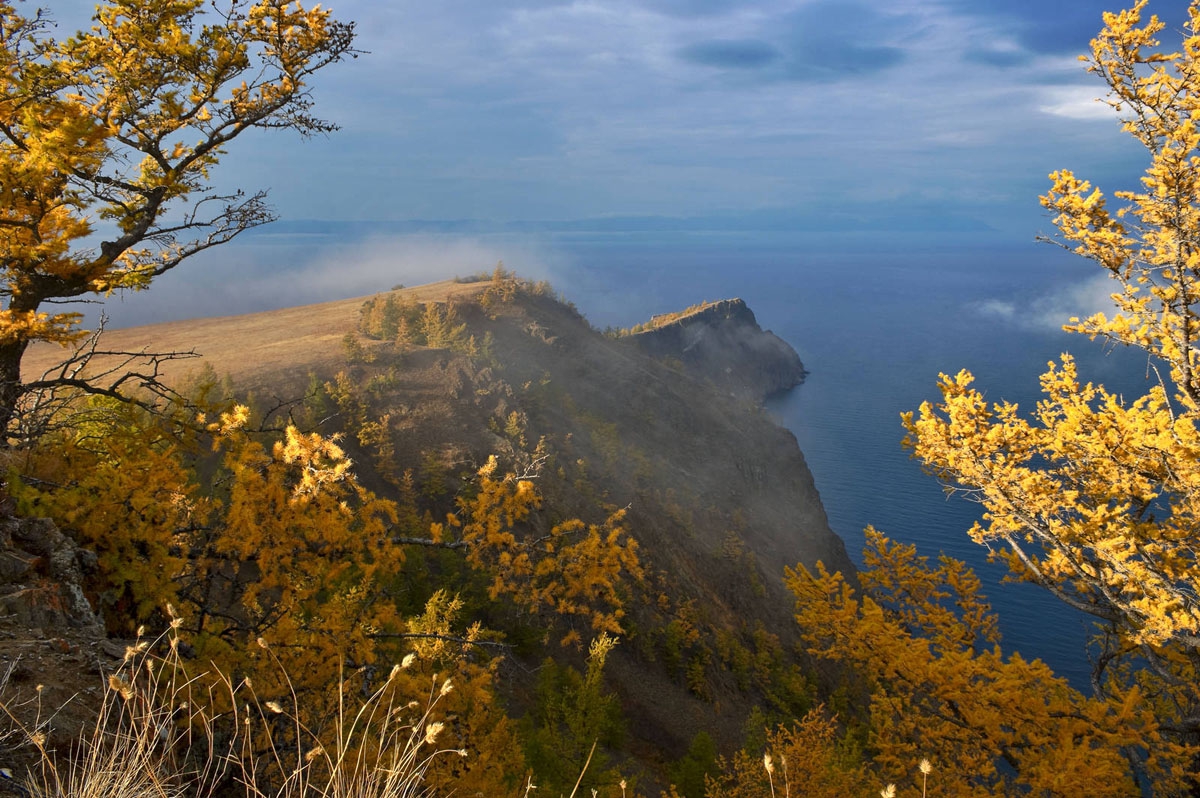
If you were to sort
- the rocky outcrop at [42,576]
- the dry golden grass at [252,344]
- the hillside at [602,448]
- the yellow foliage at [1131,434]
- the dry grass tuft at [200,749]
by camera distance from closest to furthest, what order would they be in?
the dry grass tuft at [200,749] → the rocky outcrop at [42,576] → the yellow foliage at [1131,434] → the hillside at [602,448] → the dry golden grass at [252,344]

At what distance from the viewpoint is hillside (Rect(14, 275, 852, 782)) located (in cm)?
3034

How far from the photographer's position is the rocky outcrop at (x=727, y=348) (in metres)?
121

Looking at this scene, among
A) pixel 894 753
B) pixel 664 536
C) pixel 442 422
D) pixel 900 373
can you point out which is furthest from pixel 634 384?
pixel 900 373

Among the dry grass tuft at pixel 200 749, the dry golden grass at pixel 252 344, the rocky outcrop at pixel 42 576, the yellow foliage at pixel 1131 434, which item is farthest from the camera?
the dry golden grass at pixel 252 344

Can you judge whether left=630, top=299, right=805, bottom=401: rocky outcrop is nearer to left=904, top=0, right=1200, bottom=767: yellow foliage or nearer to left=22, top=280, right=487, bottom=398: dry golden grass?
left=22, top=280, right=487, bottom=398: dry golden grass

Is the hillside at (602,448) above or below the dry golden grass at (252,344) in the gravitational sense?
below

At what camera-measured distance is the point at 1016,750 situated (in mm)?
10305

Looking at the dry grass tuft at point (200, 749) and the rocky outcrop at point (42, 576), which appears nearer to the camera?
the dry grass tuft at point (200, 749)

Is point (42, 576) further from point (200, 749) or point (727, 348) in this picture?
point (727, 348)

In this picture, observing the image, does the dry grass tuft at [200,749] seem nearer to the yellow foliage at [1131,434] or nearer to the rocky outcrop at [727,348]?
the yellow foliage at [1131,434]

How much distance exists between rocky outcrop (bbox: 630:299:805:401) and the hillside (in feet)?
130

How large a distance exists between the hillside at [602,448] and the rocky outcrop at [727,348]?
3963 cm

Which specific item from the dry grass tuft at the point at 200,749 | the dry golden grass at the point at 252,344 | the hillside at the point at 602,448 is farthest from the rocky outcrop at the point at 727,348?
the dry grass tuft at the point at 200,749

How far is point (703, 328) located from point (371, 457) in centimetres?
10567
